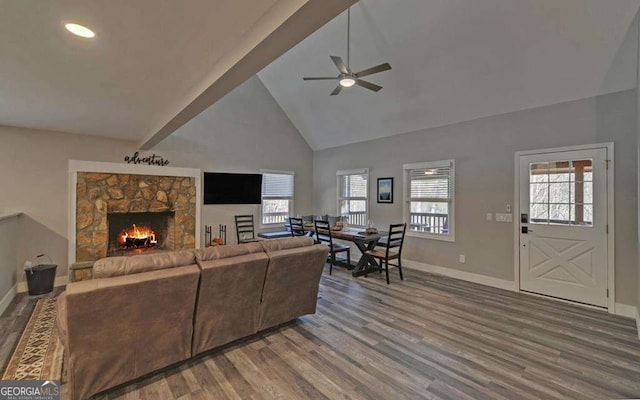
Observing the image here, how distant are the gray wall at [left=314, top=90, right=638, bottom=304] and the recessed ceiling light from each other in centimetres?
508

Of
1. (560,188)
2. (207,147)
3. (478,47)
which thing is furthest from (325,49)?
(560,188)

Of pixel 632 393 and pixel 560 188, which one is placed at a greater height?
pixel 560 188

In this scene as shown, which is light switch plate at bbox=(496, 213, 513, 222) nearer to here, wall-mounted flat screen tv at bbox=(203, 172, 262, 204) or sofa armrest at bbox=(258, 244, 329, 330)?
sofa armrest at bbox=(258, 244, 329, 330)

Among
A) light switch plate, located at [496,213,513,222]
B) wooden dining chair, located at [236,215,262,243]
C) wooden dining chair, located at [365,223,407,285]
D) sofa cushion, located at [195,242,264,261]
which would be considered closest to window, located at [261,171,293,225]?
wooden dining chair, located at [236,215,262,243]

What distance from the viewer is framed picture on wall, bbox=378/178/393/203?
20.0 ft

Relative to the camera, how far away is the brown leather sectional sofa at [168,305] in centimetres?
191

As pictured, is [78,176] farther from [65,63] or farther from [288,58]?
[288,58]

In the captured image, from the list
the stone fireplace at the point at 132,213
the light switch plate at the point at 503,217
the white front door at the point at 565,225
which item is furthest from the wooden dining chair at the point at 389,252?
the stone fireplace at the point at 132,213

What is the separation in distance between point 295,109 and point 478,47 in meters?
4.14

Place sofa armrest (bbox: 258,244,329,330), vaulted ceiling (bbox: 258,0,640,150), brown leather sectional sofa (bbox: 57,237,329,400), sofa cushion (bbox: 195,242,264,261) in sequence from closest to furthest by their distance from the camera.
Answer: brown leather sectional sofa (bbox: 57,237,329,400) → sofa cushion (bbox: 195,242,264,261) → sofa armrest (bbox: 258,244,329,330) → vaulted ceiling (bbox: 258,0,640,150)

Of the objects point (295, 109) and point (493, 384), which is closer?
point (493, 384)

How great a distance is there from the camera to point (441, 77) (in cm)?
453

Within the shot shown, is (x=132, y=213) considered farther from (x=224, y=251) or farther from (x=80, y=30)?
(x=80, y=30)

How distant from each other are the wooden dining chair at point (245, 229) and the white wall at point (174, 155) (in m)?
0.17
